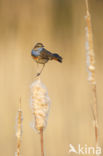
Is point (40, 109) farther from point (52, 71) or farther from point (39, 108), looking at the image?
point (52, 71)

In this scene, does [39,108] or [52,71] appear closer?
[39,108]

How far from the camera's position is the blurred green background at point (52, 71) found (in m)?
1.46

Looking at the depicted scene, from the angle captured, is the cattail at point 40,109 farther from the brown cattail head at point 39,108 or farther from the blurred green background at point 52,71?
the blurred green background at point 52,71

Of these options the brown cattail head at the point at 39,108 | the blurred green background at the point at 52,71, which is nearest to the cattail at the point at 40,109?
the brown cattail head at the point at 39,108

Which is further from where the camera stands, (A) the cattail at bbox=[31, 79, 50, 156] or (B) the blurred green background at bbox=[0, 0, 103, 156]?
(B) the blurred green background at bbox=[0, 0, 103, 156]

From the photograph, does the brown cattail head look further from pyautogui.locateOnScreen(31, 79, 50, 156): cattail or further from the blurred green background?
the blurred green background

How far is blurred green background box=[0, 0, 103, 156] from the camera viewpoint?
57.3 inches

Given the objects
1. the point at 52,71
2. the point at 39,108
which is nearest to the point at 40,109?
the point at 39,108

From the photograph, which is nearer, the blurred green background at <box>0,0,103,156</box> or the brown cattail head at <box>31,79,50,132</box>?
the brown cattail head at <box>31,79,50,132</box>

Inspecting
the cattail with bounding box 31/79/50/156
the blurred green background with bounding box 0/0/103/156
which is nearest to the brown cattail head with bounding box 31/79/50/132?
the cattail with bounding box 31/79/50/156

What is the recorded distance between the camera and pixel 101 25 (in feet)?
6.07

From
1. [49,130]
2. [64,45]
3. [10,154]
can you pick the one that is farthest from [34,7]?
[10,154]

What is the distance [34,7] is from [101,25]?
429 millimetres

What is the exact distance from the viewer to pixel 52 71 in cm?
162
